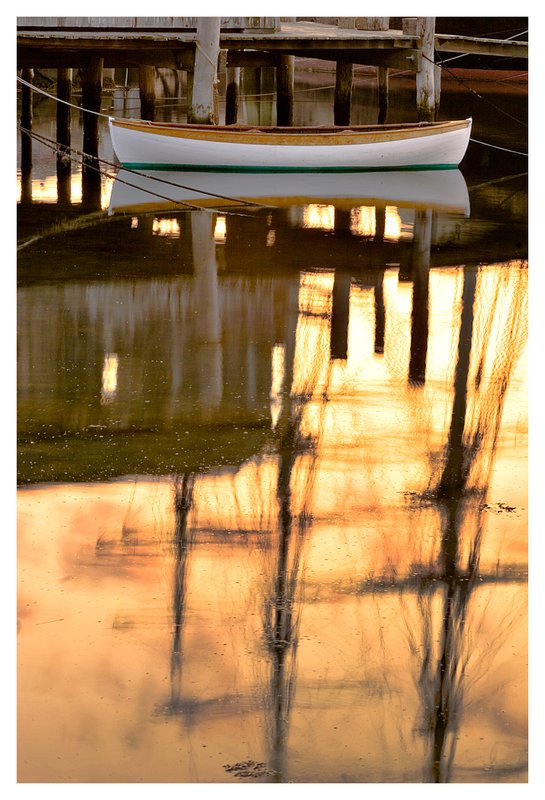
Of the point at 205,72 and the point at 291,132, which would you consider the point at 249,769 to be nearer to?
the point at 291,132

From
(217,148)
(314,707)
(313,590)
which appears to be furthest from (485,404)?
(217,148)

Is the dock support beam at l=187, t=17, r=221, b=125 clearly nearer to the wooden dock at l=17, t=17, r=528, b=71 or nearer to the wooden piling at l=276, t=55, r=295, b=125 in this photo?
the wooden dock at l=17, t=17, r=528, b=71

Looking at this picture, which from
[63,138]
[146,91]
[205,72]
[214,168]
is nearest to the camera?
[214,168]

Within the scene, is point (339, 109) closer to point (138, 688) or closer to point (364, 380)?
point (364, 380)

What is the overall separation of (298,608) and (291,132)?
16288 millimetres

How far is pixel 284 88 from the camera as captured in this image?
2634 cm

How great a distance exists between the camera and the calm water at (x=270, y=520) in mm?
4898

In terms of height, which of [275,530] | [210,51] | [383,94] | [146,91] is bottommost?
[275,530]

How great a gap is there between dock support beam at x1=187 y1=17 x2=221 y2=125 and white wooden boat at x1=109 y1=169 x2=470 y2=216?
5.33 feet

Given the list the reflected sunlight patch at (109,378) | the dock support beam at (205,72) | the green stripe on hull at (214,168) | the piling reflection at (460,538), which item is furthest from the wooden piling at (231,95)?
the reflected sunlight patch at (109,378)

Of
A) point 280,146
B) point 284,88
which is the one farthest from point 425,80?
point 280,146

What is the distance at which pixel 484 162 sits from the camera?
77.5ft

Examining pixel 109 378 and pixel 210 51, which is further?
pixel 210 51

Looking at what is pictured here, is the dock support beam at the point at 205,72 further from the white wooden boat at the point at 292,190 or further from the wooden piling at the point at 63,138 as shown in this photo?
the wooden piling at the point at 63,138
